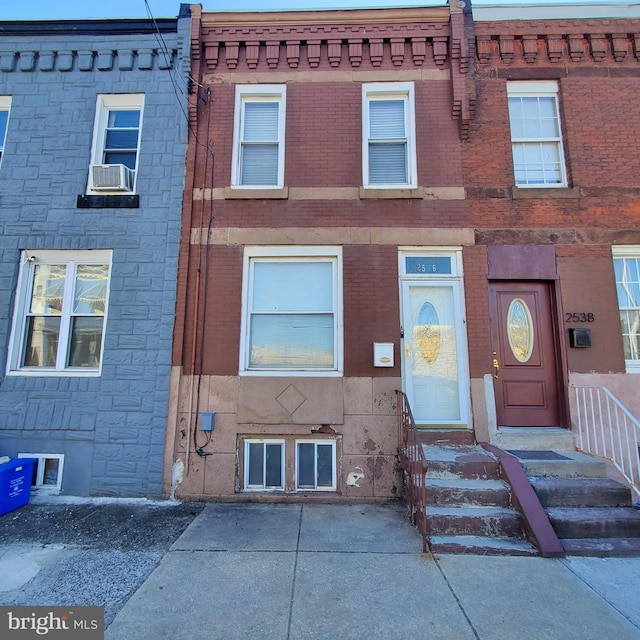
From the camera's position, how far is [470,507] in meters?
4.30

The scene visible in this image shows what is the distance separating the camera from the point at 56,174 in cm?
599

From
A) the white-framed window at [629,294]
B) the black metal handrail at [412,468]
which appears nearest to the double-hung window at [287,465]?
the black metal handrail at [412,468]

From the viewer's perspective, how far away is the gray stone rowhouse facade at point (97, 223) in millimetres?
5344

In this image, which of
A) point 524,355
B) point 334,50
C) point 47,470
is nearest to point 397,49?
point 334,50

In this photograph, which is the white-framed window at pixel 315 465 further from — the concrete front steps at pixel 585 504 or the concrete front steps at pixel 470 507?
the concrete front steps at pixel 585 504

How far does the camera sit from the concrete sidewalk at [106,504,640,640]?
276 cm

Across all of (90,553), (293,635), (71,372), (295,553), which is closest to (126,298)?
(71,372)

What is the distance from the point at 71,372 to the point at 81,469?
141 cm

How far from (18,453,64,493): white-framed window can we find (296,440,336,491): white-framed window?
11.1 feet

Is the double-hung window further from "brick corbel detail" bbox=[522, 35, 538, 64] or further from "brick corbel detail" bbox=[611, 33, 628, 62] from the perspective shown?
"brick corbel detail" bbox=[611, 33, 628, 62]

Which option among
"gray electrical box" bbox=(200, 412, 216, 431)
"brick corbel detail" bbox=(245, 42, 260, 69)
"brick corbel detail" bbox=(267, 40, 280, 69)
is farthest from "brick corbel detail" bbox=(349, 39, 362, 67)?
"gray electrical box" bbox=(200, 412, 216, 431)

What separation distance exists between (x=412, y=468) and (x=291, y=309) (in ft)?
9.27

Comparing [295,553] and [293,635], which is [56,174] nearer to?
[295,553]

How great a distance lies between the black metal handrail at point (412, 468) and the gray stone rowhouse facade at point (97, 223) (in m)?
3.39
